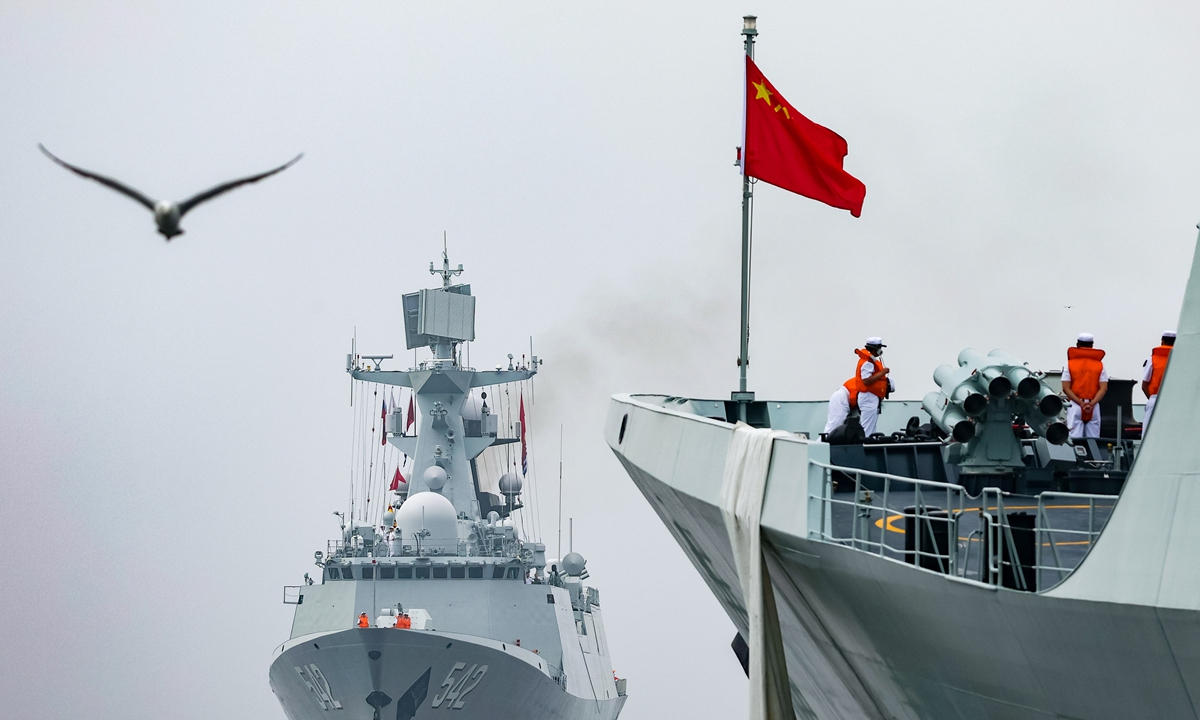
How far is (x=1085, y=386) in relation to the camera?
555 inches

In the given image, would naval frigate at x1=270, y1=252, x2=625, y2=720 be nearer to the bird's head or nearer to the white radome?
the white radome

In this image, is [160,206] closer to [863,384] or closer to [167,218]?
[167,218]

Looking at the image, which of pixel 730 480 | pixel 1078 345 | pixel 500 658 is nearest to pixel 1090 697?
pixel 730 480

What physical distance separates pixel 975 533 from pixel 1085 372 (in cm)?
600

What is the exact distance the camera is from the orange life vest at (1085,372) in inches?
553

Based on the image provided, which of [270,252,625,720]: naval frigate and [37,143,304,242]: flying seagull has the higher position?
[37,143,304,242]: flying seagull

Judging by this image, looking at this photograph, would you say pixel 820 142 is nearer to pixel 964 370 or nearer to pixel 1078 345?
pixel 1078 345

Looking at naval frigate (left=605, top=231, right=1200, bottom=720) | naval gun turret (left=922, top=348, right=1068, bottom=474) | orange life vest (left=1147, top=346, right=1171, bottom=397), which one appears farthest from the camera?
orange life vest (left=1147, top=346, right=1171, bottom=397)

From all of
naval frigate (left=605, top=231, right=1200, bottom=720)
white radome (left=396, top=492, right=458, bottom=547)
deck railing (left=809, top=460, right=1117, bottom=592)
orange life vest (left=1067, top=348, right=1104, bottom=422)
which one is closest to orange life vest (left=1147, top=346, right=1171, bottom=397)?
naval frigate (left=605, top=231, right=1200, bottom=720)

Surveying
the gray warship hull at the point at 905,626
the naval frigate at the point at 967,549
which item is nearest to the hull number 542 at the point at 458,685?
Result: the naval frigate at the point at 967,549

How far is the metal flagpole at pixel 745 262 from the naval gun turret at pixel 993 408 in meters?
3.37

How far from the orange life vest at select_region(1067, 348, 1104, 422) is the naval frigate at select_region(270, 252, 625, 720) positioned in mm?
21280

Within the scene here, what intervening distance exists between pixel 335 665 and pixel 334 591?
374cm

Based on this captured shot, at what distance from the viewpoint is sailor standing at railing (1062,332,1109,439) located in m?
14.1
